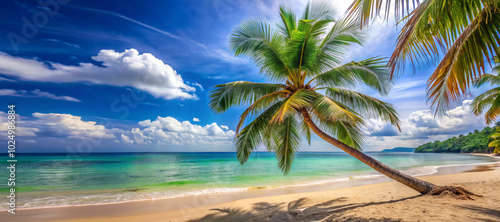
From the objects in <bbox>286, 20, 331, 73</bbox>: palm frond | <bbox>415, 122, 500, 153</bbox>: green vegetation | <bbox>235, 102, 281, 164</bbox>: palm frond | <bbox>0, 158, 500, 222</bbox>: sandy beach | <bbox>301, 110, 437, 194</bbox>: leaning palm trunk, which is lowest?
<bbox>415, 122, 500, 153</bbox>: green vegetation

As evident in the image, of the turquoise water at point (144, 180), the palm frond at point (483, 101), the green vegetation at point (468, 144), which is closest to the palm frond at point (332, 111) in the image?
the turquoise water at point (144, 180)

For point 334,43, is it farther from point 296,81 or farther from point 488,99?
point 488,99

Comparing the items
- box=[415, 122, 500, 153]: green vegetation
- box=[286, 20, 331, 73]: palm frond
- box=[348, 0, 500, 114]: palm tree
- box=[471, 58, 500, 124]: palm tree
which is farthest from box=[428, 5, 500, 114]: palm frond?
box=[415, 122, 500, 153]: green vegetation

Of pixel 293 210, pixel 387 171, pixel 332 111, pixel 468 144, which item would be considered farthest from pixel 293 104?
pixel 468 144

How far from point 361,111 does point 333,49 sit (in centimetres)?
203

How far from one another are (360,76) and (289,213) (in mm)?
4436

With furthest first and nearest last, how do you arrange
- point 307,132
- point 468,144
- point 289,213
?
1. point 468,144
2. point 307,132
3. point 289,213

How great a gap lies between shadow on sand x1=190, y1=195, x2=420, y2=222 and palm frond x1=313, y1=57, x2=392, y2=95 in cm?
318

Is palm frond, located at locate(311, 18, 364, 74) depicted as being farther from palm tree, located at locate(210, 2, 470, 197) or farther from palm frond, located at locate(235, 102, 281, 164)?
palm frond, located at locate(235, 102, 281, 164)

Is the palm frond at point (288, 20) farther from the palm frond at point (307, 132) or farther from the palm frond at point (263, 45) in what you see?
the palm frond at point (307, 132)

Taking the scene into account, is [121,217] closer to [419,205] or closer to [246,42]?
[246,42]

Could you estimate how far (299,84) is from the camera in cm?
650

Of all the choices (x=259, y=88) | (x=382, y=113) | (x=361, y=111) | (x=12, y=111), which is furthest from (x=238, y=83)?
(x=12, y=111)

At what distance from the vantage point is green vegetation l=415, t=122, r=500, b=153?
173 feet
